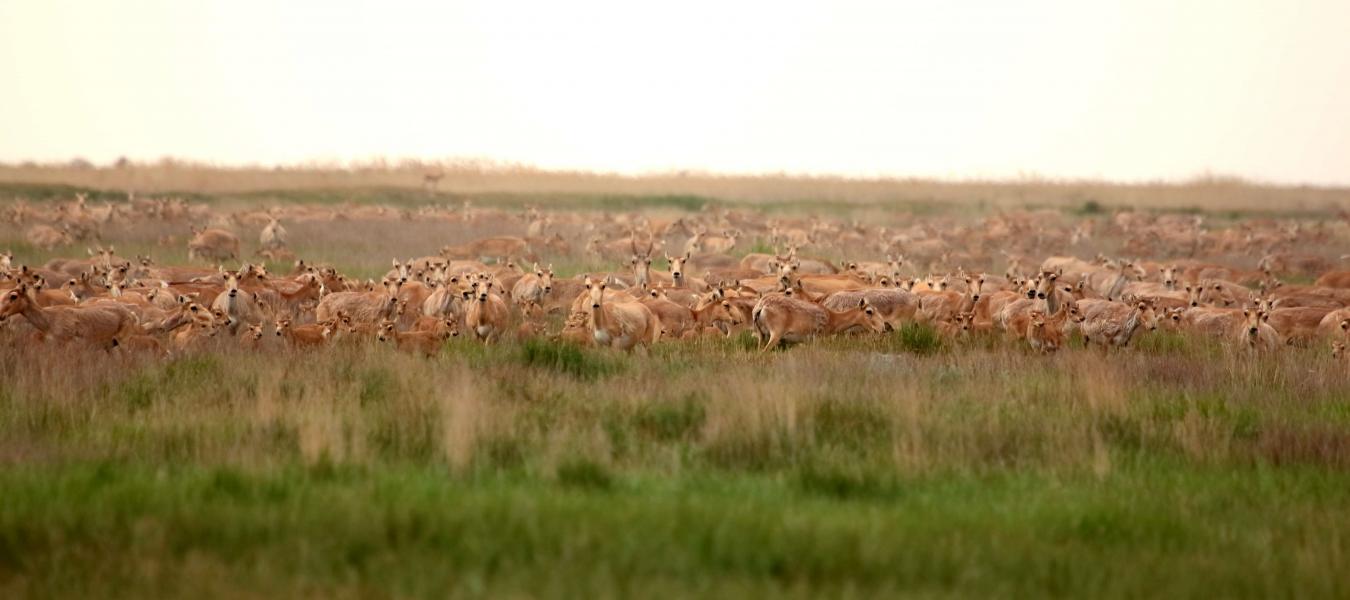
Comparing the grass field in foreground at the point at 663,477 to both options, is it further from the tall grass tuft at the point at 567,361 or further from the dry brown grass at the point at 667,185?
the dry brown grass at the point at 667,185

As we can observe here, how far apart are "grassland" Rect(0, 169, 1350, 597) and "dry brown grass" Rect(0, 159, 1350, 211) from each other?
168 ft

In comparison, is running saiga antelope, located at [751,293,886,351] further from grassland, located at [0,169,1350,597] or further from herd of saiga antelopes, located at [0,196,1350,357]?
grassland, located at [0,169,1350,597]

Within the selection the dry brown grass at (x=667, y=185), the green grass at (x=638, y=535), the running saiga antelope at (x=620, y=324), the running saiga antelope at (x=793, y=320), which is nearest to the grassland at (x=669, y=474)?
the green grass at (x=638, y=535)

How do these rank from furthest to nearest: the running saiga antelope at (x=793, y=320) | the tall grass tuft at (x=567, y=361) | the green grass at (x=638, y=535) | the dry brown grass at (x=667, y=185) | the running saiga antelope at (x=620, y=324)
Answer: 1. the dry brown grass at (x=667, y=185)
2. the running saiga antelope at (x=793, y=320)
3. the running saiga antelope at (x=620, y=324)
4. the tall grass tuft at (x=567, y=361)
5. the green grass at (x=638, y=535)

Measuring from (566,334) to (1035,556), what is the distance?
36.0ft

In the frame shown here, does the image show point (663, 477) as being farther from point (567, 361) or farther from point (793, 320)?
point (793, 320)

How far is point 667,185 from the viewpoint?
82125 millimetres

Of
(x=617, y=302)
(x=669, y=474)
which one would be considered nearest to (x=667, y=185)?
(x=617, y=302)

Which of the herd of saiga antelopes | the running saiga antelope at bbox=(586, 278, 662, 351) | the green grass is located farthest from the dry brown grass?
the green grass

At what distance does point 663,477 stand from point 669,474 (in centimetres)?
23

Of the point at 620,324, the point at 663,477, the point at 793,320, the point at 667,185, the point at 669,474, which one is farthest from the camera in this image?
the point at 667,185

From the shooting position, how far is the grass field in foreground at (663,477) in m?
7.93

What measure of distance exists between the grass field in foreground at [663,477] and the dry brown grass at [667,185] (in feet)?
169

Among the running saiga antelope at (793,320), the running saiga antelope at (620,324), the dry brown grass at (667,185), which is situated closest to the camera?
the running saiga antelope at (620,324)
